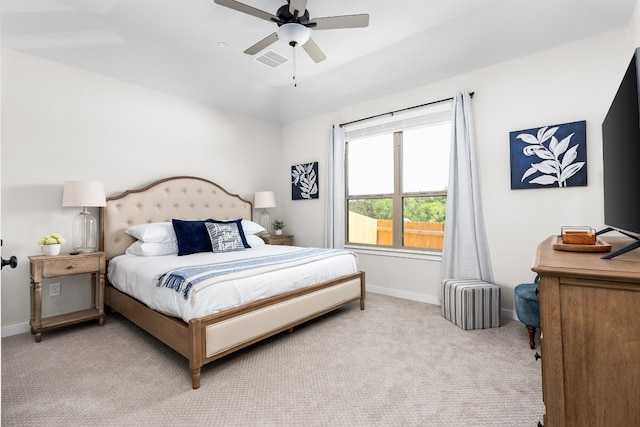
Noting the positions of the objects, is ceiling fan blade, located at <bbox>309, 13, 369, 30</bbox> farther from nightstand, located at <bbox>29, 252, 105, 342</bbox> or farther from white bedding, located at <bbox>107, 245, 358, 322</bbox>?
nightstand, located at <bbox>29, 252, 105, 342</bbox>

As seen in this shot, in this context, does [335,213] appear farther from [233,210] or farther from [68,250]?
[68,250]

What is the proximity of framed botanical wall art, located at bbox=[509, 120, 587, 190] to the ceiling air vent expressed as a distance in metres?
2.63

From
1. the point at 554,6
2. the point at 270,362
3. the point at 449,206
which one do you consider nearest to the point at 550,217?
the point at 449,206

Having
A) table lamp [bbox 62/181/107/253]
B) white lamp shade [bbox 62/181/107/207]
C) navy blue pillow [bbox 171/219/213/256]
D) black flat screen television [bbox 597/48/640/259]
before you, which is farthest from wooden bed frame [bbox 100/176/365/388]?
black flat screen television [bbox 597/48/640/259]

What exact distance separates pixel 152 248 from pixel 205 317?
1.60 meters

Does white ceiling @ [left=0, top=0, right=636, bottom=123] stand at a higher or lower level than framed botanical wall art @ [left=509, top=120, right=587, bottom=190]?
higher

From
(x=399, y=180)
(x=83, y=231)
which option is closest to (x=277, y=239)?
(x=399, y=180)

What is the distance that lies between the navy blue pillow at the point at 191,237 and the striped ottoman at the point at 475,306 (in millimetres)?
2620

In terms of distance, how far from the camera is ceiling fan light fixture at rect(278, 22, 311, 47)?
94.8 inches

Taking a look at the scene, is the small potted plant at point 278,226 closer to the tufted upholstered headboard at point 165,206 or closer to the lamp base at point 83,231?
the tufted upholstered headboard at point 165,206

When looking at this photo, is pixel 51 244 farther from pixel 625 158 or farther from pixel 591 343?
pixel 625 158

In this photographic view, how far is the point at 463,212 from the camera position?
11.0 ft

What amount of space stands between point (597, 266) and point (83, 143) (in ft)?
13.6

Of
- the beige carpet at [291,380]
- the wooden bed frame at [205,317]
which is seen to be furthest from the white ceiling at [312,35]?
the beige carpet at [291,380]
